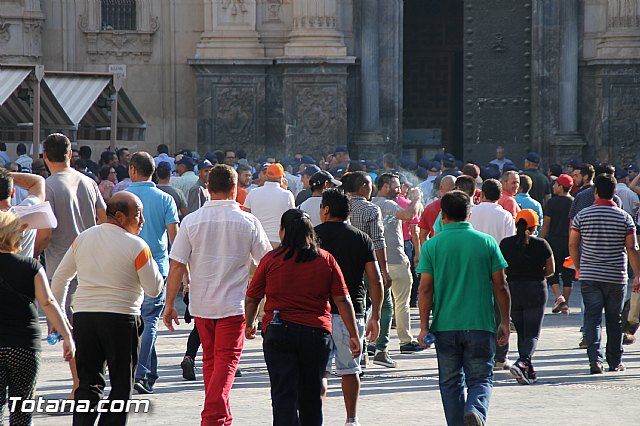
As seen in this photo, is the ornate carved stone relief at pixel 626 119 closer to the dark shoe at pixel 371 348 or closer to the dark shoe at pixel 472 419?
the dark shoe at pixel 371 348

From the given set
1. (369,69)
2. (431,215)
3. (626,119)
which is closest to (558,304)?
(431,215)

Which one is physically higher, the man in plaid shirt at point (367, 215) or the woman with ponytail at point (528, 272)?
the man in plaid shirt at point (367, 215)

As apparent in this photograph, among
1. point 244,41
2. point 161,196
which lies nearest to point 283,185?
point 161,196

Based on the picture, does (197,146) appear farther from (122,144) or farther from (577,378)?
(577,378)

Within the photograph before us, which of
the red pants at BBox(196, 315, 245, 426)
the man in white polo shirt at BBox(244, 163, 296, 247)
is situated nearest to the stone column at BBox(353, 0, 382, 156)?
the man in white polo shirt at BBox(244, 163, 296, 247)

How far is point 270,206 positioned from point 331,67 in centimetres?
1096

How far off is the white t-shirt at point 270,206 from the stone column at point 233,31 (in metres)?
11.0

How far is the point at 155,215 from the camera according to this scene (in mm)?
10977

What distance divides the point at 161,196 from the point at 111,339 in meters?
2.98

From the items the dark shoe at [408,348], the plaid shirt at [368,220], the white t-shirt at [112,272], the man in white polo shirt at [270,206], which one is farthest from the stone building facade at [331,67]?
the white t-shirt at [112,272]

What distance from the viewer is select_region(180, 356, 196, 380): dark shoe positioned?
11.2m

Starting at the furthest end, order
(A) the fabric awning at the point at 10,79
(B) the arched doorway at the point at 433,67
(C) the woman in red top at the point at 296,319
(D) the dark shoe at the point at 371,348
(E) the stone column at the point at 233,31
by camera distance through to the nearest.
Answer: (B) the arched doorway at the point at 433,67
(E) the stone column at the point at 233,31
(A) the fabric awning at the point at 10,79
(D) the dark shoe at the point at 371,348
(C) the woman in red top at the point at 296,319

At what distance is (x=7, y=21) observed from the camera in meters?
24.0

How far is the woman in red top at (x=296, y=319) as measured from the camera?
7957 mm
